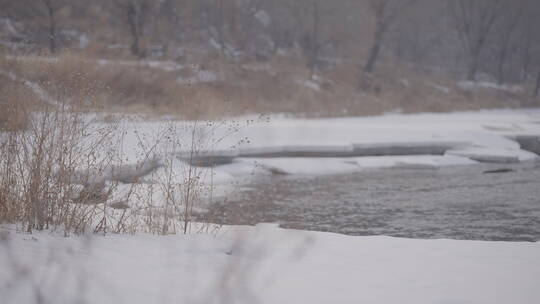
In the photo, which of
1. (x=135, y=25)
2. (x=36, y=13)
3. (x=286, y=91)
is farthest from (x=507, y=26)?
(x=36, y=13)

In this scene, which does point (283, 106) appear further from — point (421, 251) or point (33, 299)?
point (33, 299)

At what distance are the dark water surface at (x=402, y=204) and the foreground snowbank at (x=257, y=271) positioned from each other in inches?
83.4

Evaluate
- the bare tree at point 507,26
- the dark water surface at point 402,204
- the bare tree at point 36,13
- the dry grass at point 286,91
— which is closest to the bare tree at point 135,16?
the bare tree at point 36,13

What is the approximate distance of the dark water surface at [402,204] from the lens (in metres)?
8.12

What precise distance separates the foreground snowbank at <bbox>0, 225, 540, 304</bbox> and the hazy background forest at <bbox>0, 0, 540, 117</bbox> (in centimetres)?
1024

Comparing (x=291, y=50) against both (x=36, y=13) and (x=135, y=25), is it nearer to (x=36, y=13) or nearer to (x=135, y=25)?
(x=135, y=25)

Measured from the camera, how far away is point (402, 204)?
10016 millimetres

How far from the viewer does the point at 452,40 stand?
50.2 m

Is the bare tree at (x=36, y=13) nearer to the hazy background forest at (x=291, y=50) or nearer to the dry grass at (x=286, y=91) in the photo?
the hazy background forest at (x=291, y=50)

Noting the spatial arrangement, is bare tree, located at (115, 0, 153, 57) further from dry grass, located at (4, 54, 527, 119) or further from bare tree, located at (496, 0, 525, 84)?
bare tree, located at (496, 0, 525, 84)

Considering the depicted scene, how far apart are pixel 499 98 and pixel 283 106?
796 inches

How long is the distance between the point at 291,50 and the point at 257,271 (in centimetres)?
3346

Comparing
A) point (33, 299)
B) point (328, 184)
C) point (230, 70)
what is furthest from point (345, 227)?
point (230, 70)

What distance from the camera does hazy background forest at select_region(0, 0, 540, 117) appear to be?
22672 millimetres
